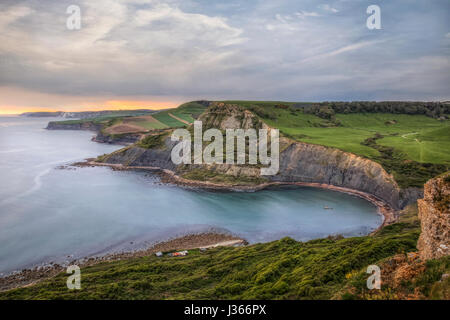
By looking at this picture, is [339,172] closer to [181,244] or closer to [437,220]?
[181,244]

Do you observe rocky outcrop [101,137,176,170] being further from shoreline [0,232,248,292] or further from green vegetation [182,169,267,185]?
shoreline [0,232,248,292]

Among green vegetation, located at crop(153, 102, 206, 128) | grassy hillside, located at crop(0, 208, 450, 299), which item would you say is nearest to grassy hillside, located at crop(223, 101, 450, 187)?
grassy hillside, located at crop(0, 208, 450, 299)

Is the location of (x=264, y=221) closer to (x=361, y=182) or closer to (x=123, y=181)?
(x=361, y=182)

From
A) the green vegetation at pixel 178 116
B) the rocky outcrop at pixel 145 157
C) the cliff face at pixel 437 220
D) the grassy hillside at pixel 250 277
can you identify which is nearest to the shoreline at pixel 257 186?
the rocky outcrop at pixel 145 157

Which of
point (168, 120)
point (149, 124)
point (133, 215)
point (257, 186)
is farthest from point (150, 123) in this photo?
point (133, 215)

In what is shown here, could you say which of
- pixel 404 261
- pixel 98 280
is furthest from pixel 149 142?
pixel 404 261
